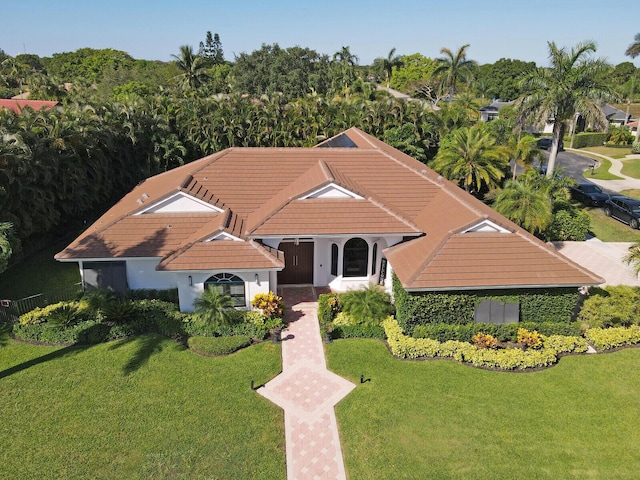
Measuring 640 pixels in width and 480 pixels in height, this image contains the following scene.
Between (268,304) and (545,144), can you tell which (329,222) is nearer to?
(268,304)

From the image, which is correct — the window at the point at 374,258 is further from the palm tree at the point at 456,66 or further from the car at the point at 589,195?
the palm tree at the point at 456,66

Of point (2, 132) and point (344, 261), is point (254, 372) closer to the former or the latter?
point (344, 261)

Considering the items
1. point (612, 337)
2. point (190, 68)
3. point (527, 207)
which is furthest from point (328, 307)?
point (190, 68)

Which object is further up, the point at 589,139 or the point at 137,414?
the point at 589,139

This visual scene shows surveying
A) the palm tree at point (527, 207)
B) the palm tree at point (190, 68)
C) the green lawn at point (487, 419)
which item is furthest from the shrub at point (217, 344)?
the palm tree at point (190, 68)

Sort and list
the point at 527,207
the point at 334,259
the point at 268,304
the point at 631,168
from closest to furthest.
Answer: the point at 268,304 < the point at 334,259 < the point at 527,207 < the point at 631,168
